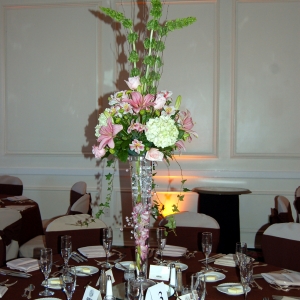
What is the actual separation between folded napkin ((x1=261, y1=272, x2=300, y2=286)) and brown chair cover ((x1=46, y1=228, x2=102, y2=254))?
4.26 feet

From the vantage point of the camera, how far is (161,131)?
205cm

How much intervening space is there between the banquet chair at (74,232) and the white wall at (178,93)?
2725mm

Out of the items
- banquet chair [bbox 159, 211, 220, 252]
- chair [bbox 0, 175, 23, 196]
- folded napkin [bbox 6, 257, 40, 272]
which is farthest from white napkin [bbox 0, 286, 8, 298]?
chair [bbox 0, 175, 23, 196]

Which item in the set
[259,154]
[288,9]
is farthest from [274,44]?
[259,154]

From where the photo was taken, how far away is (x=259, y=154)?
5.84 m

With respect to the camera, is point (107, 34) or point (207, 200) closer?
point (207, 200)

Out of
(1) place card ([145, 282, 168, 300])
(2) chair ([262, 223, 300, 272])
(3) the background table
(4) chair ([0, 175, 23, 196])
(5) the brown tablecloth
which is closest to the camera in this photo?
(1) place card ([145, 282, 168, 300])

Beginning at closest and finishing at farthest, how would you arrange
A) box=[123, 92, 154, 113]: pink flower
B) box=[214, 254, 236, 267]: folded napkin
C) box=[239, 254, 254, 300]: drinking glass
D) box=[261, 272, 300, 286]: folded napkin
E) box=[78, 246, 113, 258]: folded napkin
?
box=[239, 254, 254, 300]: drinking glass < box=[123, 92, 154, 113]: pink flower < box=[261, 272, 300, 286]: folded napkin < box=[214, 254, 236, 267]: folded napkin < box=[78, 246, 113, 258]: folded napkin

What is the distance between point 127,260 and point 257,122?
3692mm

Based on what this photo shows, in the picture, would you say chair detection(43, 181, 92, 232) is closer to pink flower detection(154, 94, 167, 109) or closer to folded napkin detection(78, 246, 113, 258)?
folded napkin detection(78, 246, 113, 258)

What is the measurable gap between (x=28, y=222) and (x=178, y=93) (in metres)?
2.63

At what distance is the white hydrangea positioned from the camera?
2.05 m

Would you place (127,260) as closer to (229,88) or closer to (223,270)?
(223,270)

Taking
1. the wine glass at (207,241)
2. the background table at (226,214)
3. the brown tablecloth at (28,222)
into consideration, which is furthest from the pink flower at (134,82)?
the background table at (226,214)
